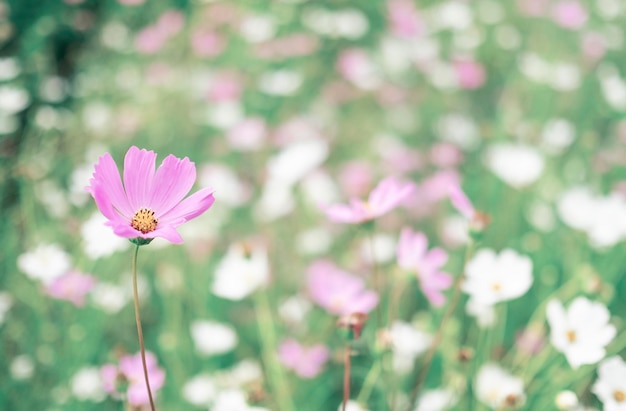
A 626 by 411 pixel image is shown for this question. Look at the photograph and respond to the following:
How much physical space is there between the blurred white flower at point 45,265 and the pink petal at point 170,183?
486mm

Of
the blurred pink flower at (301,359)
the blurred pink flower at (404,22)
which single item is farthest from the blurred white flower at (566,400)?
the blurred pink flower at (404,22)

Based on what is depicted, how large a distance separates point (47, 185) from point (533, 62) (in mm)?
1349

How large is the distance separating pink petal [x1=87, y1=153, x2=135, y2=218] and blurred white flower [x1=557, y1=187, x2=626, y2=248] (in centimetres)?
75

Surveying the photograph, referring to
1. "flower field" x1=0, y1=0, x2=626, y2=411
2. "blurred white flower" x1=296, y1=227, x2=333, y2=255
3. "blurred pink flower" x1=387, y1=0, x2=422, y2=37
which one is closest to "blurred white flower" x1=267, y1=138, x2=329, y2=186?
"flower field" x1=0, y1=0, x2=626, y2=411

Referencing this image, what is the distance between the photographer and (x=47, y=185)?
49.6 inches

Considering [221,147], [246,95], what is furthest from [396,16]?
[221,147]

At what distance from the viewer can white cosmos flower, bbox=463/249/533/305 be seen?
69 centimetres

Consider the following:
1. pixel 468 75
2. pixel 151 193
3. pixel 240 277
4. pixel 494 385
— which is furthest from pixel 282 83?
pixel 151 193

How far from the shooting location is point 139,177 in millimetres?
485

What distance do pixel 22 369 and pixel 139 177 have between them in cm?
61

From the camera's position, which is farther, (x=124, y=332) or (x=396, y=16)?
(x=396, y=16)

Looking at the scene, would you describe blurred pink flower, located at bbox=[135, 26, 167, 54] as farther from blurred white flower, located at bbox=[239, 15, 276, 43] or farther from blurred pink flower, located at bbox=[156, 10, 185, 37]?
blurred white flower, located at bbox=[239, 15, 276, 43]

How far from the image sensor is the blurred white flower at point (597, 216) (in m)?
0.91

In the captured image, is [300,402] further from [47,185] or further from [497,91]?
[497,91]
